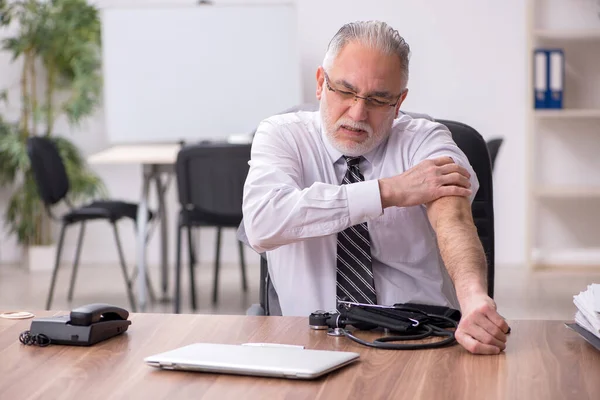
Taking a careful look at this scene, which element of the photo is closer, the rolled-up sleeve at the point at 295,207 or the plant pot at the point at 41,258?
the rolled-up sleeve at the point at 295,207

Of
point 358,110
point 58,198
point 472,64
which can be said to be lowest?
point 58,198

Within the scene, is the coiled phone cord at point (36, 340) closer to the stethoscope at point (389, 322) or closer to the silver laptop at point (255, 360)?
the silver laptop at point (255, 360)

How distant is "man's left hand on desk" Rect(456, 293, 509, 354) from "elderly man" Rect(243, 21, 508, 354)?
12.9 inches

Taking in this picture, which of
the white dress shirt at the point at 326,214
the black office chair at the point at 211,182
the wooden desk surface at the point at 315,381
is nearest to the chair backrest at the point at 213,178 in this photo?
the black office chair at the point at 211,182

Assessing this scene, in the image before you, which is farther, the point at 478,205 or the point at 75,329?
the point at 478,205

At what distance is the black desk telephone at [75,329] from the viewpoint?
159cm

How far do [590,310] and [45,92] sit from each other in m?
5.44

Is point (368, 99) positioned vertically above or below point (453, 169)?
above

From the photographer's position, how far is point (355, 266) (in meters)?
2.09

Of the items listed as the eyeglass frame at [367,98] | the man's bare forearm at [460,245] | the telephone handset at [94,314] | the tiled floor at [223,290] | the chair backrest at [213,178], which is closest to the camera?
the telephone handset at [94,314]

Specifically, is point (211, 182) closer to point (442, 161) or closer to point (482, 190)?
point (482, 190)

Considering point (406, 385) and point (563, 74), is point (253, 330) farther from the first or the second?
point (563, 74)

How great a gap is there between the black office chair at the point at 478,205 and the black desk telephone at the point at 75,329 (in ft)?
2.01

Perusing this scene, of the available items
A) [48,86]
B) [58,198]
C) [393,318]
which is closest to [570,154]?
[58,198]
